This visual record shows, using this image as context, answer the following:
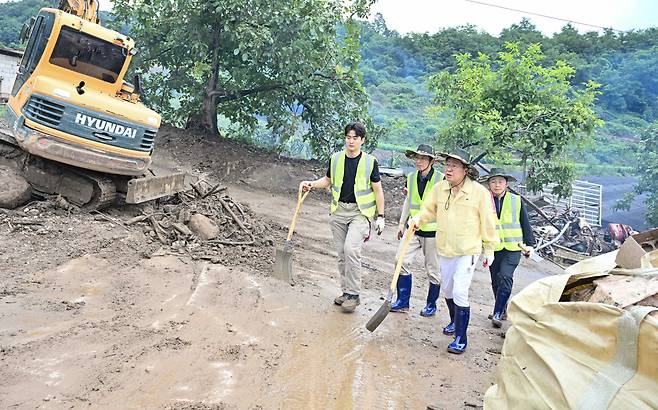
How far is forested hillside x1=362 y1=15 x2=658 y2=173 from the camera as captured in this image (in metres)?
31.2

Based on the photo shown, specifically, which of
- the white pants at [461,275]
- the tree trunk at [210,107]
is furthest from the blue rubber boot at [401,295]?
the tree trunk at [210,107]

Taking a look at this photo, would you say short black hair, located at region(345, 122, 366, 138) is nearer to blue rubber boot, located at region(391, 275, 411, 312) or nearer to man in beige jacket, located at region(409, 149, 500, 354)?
man in beige jacket, located at region(409, 149, 500, 354)

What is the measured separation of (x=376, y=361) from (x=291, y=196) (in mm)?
9534

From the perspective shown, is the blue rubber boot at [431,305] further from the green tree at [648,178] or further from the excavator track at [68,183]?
the green tree at [648,178]

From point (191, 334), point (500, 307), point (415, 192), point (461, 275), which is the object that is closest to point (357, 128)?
point (415, 192)

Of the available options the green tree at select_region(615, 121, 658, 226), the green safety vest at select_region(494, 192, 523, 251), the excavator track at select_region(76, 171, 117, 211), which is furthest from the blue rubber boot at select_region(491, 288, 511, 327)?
the green tree at select_region(615, 121, 658, 226)

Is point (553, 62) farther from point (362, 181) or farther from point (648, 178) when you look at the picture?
point (362, 181)

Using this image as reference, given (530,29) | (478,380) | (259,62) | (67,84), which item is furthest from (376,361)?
(530,29)

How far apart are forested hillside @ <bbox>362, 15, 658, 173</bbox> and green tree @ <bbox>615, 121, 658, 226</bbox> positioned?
172 inches

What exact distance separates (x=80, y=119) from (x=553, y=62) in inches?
1229

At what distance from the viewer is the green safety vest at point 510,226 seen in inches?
246

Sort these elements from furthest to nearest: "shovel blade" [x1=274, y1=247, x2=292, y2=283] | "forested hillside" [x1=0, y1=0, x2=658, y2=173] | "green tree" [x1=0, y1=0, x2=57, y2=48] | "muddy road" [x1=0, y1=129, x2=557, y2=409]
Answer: "green tree" [x1=0, y1=0, x2=57, y2=48] → "forested hillside" [x1=0, y1=0, x2=658, y2=173] → "shovel blade" [x1=274, y1=247, x2=292, y2=283] → "muddy road" [x1=0, y1=129, x2=557, y2=409]

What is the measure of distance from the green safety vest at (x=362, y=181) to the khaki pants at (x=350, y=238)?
9 centimetres

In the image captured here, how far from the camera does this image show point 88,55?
8734mm
